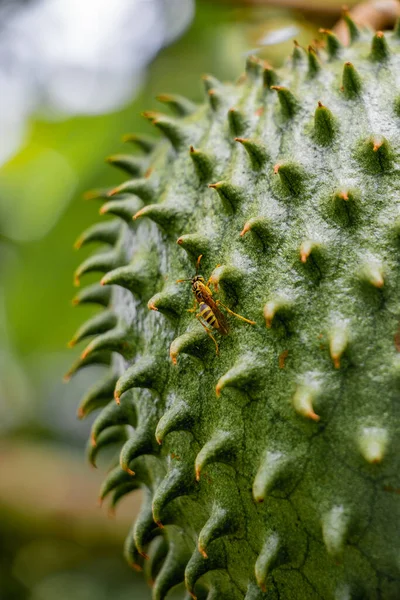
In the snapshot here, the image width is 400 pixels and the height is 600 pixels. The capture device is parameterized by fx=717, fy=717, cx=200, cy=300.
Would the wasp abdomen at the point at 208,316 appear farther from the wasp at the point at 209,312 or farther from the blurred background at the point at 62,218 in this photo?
the blurred background at the point at 62,218

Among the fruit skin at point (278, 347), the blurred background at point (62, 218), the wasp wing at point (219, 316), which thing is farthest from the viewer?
the blurred background at point (62, 218)

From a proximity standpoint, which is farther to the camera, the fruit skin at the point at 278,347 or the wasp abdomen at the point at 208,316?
the wasp abdomen at the point at 208,316

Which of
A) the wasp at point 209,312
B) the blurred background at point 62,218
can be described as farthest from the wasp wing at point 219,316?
the blurred background at point 62,218

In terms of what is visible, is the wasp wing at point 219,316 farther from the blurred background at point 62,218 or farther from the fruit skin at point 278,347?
the blurred background at point 62,218

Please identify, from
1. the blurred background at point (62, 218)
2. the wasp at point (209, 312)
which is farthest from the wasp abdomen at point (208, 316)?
the blurred background at point (62, 218)

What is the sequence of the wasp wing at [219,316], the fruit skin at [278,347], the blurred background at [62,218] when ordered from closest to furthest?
the fruit skin at [278,347]
the wasp wing at [219,316]
the blurred background at [62,218]

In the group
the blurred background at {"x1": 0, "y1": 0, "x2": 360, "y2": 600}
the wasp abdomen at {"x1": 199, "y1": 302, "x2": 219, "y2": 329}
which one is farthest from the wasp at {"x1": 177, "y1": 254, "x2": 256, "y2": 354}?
Result: the blurred background at {"x1": 0, "y1": 0, "x2": 360, "y2": 600}
